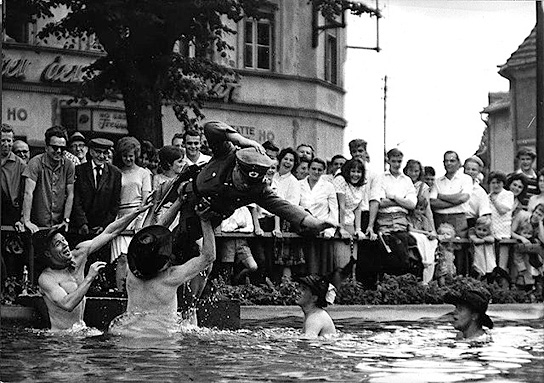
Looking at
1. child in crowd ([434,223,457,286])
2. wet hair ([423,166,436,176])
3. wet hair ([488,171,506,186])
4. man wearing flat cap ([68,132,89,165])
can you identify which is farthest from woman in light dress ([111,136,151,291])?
wet hair ([488,171,506,186])

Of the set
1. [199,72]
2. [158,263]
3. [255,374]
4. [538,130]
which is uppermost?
[199,72]

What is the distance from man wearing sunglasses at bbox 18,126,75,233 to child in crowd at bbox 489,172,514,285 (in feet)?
18.7

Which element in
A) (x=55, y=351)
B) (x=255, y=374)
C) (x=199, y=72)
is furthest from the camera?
(x=199, y=72)

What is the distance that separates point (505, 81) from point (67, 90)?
6.73m

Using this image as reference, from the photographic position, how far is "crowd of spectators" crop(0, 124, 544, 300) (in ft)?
43.2

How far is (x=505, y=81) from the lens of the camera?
52.5 ft

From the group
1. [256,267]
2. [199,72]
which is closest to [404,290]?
[256,267]

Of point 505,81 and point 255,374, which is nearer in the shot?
point 255,374

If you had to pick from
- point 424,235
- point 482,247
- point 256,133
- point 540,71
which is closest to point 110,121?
point 256,133

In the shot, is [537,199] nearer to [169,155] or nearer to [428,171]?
[428,171]

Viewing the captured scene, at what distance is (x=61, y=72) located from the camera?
1944 cm

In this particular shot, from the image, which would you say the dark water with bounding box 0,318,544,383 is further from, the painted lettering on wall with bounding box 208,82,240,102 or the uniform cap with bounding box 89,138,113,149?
the painted lettering on wall with bounding box 208,82,240,102

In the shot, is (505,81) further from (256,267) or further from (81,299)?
(81,299)

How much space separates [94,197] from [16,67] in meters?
6.69
